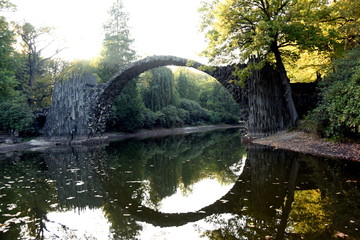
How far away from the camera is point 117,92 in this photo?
21.9 metres

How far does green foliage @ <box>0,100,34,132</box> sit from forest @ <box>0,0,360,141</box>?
0.06m

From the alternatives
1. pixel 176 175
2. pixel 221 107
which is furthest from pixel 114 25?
pixel 176 175

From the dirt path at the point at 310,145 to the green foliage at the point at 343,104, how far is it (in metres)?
0.48

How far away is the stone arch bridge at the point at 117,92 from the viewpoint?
47.3ft

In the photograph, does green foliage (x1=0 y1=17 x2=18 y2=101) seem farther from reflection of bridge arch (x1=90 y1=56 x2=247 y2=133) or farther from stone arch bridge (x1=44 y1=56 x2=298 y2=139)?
reflection of bridge arch (x1=90 y1=56 x2=247 y2=133)

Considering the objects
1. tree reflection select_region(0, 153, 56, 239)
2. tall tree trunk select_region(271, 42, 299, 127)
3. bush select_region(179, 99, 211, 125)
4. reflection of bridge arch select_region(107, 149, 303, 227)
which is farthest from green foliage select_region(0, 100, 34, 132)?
bush select_region(179, 99, 211, 125)

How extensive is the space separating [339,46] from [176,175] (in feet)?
39.2

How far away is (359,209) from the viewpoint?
3.89 metres

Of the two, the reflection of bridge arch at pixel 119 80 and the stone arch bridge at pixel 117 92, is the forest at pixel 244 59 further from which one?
the reflection of bridge arch at pixel 119 80

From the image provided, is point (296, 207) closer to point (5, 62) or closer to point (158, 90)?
point (5, 62)

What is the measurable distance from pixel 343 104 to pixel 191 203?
270 inches

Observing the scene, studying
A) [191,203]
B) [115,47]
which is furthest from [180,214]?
[115,47]

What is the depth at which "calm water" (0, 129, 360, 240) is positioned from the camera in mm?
3605

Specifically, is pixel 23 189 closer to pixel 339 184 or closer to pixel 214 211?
pixel 214 211
